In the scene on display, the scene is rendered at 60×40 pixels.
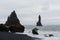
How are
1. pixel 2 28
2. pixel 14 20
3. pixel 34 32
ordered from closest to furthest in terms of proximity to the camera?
1. pixel 34 32
2. pixel 2 28
3. pixel 14 20

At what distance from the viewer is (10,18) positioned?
340 feet

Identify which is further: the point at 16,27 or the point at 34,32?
the point at 16,27

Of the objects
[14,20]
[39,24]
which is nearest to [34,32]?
[14,20]

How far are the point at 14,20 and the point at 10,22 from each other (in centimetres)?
232

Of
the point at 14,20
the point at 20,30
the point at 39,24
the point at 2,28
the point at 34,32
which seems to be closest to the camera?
the point at 34,32

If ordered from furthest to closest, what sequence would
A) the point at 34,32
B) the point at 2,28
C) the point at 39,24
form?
1. the point at 39,24
2. the point at 2,28
3. the point at 34,32

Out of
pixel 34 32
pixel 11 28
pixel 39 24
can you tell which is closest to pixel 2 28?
pixel 11 28

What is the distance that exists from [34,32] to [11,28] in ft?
49.7

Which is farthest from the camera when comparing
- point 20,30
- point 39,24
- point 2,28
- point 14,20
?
point 39,24

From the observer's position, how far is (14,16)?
10506cm

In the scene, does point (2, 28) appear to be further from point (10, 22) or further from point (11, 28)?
point (10, 22)

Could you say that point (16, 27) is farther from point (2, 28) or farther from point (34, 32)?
point (34, 32)

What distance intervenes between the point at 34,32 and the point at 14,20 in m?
36.4

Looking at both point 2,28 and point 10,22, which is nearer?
point 2,28
